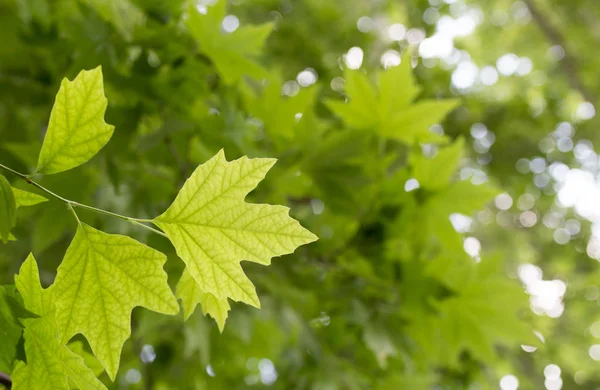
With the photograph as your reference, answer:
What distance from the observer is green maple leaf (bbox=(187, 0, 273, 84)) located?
1.05 metres

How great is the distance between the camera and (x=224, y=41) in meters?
1.07

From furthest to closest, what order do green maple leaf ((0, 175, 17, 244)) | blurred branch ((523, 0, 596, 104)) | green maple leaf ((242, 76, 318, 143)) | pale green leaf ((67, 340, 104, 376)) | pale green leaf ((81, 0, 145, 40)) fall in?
blurred branch ((523, 0, 596, 104)) < green maple leaf ((242, 76, 318, 143)) < pale green leaf ((81, 0, 145, 40)) < pale green leaf ((67, 340, 104, 376)) < green maple leaf ((0, 175, 17, 244))

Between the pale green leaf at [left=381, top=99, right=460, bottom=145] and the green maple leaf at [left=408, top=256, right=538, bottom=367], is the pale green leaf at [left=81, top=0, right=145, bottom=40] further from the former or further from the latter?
the green maple leaf at [left=408, top=256, right=538, bottom=367]

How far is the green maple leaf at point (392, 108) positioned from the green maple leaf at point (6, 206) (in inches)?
31.1

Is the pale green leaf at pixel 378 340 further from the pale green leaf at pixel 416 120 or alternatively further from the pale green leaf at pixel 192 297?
the pale green leaf at pixel 192 297

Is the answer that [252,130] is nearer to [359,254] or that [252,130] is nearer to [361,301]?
[359,254]

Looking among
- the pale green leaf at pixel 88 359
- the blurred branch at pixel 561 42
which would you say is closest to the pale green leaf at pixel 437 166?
the pale green leaf at pixel 88 359

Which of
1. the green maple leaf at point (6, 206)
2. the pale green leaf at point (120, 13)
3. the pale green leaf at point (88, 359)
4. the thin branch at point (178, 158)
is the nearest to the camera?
the green maple leaf at point (6, 206)

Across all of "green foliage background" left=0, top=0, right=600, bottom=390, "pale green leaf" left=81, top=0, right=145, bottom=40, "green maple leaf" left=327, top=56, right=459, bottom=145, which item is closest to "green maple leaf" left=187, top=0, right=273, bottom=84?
"green foliage background" left=0, top=0, right=600, bottom=390

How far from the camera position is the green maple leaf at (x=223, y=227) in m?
0.54

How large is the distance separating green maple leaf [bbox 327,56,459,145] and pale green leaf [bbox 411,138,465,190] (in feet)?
0.16

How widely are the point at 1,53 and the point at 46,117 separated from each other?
19 cm

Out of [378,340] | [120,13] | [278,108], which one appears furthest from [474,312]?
[120,13]

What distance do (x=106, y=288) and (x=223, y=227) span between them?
131mm
